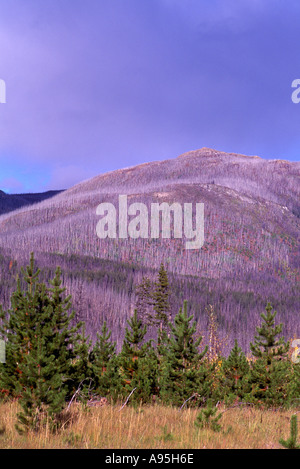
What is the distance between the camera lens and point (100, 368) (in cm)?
1028

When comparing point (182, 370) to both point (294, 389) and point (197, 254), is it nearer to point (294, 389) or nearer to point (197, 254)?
point (294, 389)

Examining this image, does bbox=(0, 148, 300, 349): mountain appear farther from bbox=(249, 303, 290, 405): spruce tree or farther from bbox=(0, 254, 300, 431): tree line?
bbox=(0, 254, 300, 431): tree line

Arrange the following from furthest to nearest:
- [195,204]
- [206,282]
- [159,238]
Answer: [195,204], [159,238], [206,282]

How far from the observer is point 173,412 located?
8.07m

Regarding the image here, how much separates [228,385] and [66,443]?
8.21 metres

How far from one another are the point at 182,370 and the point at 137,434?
474 centimetres

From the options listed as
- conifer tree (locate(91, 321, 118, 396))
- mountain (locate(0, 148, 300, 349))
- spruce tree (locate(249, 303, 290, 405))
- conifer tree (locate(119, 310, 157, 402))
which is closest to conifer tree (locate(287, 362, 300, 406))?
spruce tree (locate(249, 303, 290, 405))

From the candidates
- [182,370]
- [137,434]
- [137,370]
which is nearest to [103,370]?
[137,370]

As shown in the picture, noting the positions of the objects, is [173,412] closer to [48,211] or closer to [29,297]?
[29,297]

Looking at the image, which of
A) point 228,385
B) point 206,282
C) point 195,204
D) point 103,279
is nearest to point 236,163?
point 195,204

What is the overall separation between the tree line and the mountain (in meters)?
20.4

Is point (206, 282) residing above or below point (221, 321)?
above

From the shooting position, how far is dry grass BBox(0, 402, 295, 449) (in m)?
5.28

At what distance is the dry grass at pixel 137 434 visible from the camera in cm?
528
